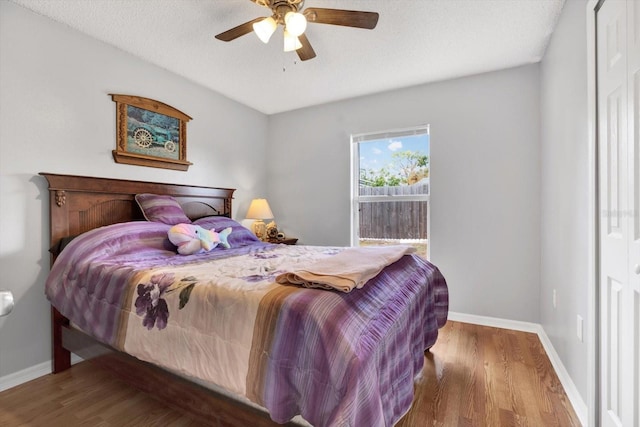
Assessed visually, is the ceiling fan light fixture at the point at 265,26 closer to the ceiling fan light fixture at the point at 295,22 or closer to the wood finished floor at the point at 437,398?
the ceiling fan light fixture at the point at 295,22

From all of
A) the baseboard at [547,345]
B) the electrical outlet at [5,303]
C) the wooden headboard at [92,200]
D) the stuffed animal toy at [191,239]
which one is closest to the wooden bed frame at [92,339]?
the wooden headboard at [92,200]

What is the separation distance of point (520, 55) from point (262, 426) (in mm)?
3292

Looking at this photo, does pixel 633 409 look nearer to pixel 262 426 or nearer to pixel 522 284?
pixel 262 426

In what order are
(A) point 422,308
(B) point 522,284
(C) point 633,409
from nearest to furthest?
1. (C) point 633,409
2. (A) point 422,308
3. (B) point 522,284

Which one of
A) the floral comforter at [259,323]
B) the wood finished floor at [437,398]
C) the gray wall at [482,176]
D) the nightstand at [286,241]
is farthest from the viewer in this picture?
the nightstand at [286,241]

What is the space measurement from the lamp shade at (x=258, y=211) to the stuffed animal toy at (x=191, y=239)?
47.3 inches

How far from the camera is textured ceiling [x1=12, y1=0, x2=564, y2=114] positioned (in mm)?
1950

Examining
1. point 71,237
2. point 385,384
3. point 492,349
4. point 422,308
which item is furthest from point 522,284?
point 71,237

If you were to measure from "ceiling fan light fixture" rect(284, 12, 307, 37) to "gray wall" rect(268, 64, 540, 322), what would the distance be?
1911mm

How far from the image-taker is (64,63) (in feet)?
7.02

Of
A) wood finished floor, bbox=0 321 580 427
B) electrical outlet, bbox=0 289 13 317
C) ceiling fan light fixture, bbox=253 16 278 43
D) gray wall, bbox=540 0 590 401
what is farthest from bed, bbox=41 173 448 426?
ceiling fan light fixture, bbox=253 16 278 43

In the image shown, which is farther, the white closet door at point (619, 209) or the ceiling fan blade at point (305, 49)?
the ceiling fan blade at point (305, 49)

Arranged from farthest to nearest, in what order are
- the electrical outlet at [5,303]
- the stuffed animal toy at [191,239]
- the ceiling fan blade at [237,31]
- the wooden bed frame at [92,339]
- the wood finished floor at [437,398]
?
the stuffed animal toy at [191,239]
the ceiling fan blade at [237,31]
the wood finished floor at [437,398]
the wooden bed frame at [92,339]
the electrical outlet at [5,303]

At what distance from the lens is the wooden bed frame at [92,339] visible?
1.26 m
